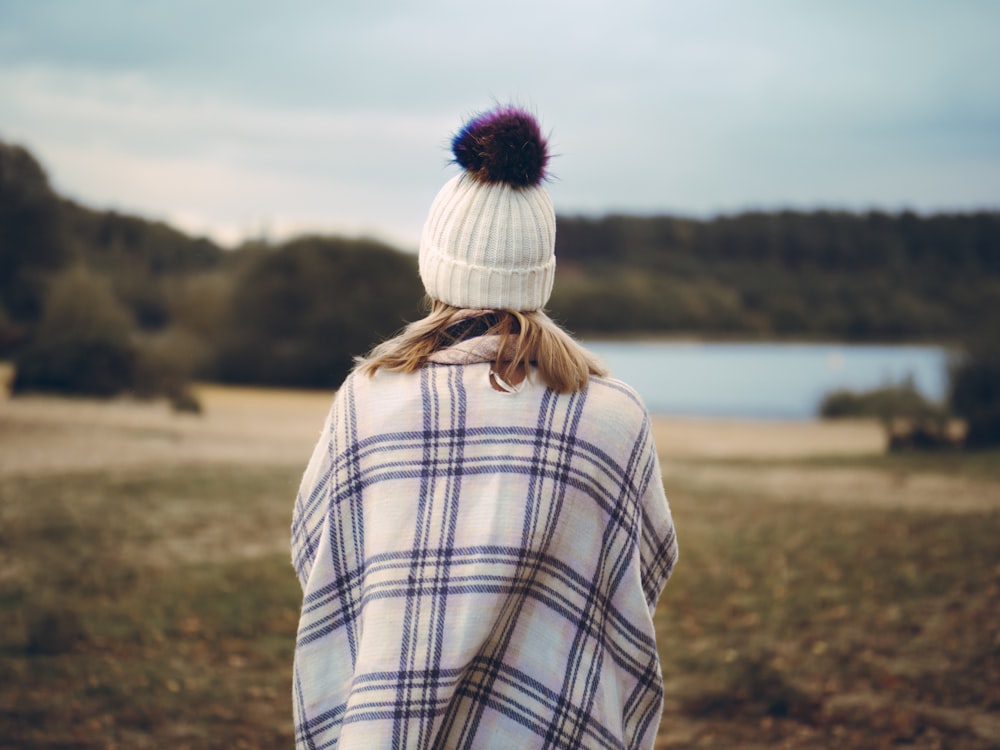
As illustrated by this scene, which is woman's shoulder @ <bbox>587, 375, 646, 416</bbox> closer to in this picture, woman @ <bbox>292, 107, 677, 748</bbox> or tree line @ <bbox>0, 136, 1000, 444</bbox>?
woman @ <bbox>292, 107, 677, 748</bbox>

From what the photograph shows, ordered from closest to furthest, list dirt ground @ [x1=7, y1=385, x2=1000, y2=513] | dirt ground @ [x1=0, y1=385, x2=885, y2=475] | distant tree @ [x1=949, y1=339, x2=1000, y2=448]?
dirt ground @ [x1=7, y1=385, x2=1000, y2=513], dirt ground @ [x1=0, y1=385, x2=885, y2=475], distant tree @ [x1=949, y1=339, x2=1000, y2=448]

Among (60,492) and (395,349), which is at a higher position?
(395,349)

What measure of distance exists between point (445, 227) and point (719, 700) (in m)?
3.69

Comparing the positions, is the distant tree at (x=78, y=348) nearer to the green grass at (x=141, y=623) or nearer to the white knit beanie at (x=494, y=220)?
the green grass at (x=141, y=623)

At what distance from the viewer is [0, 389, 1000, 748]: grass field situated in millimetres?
4461

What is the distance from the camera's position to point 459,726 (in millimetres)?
1964

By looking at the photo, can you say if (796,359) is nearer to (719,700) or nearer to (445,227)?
(719,700)

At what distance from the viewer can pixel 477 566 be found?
1872 millimetres

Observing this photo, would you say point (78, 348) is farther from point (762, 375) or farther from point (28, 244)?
point (762, 375)

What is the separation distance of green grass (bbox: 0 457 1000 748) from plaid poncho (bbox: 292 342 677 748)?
99.2 inches

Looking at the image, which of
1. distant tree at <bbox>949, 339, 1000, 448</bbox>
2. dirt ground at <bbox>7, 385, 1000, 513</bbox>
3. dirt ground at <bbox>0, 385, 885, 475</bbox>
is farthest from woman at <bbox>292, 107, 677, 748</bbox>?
distant tree at <bbox>949, 339, 1000, 448</bbox>

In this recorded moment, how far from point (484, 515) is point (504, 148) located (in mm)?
722

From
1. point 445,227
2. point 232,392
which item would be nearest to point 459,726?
point 445,227

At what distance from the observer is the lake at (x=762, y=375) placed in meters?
20.9
